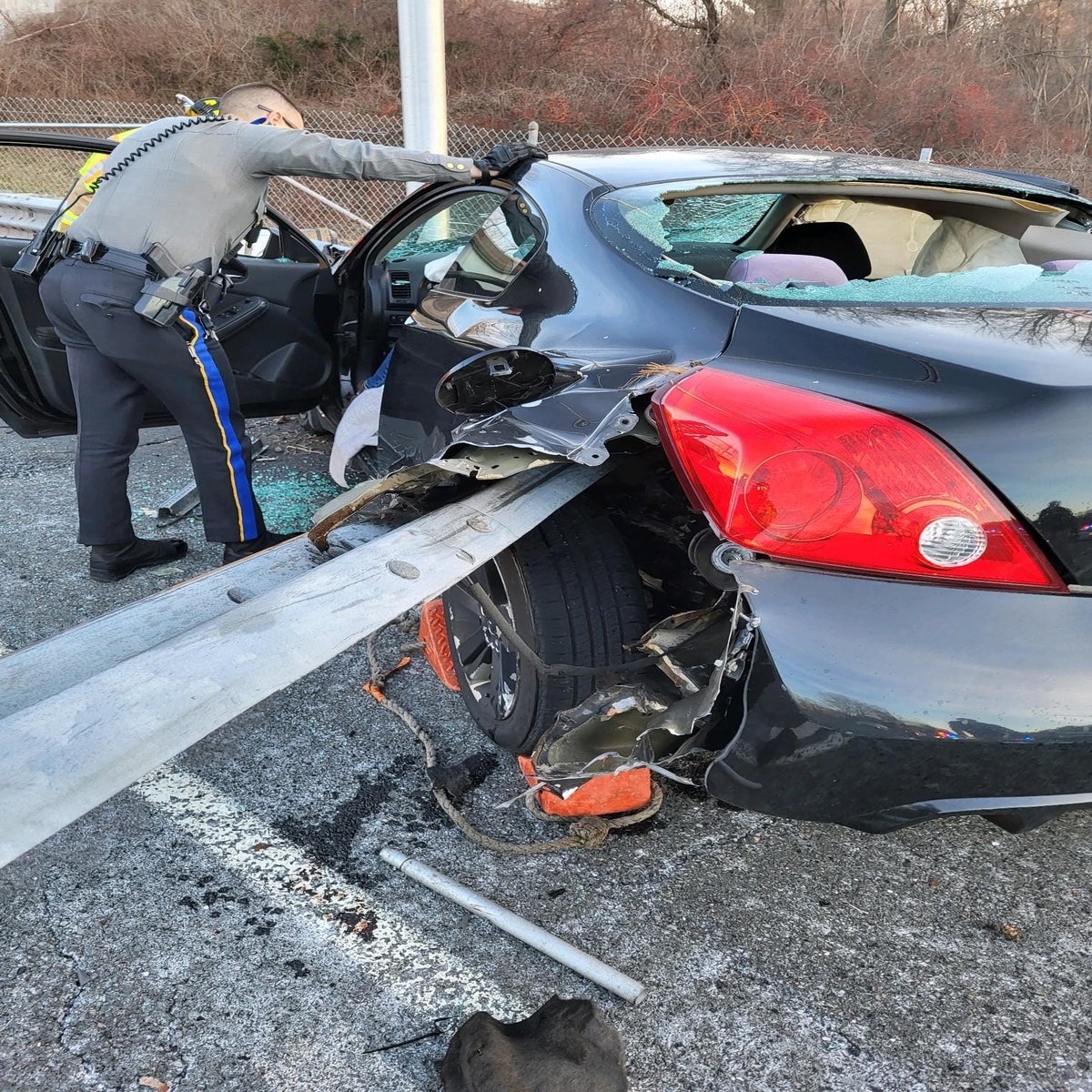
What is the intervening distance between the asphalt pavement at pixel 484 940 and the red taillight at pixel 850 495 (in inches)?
33.0

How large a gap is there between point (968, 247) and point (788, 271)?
136 cm

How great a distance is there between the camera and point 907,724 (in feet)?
4.51

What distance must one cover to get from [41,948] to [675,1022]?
1222mm

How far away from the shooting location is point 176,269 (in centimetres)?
306

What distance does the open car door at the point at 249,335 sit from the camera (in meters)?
3.55

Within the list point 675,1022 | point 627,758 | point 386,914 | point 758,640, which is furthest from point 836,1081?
point 386,914

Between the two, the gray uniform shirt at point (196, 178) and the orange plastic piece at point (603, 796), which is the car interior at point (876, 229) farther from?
the orange plastic piece at point (603, 796)

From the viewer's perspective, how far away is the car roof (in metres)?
2.30

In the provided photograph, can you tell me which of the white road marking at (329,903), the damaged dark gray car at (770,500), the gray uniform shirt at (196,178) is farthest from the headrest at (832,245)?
the white road marking at (329,903)

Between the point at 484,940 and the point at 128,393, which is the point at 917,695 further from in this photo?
the point at 128,393

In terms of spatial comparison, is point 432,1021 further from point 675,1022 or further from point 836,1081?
point 836,1081

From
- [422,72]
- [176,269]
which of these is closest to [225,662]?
[176,269]

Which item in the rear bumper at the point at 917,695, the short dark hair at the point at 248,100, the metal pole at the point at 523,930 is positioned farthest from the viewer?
the short dark hair at the point at 248,100

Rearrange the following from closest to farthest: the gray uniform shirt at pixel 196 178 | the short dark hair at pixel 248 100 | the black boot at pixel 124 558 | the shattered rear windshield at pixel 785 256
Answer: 1. the shattered rear windshield at pixel 785 256
2. the gray uniform shirt at pixel 196 178
3. the short dark hair at pixel 248 100
4. the black boot at pixel 124 558
